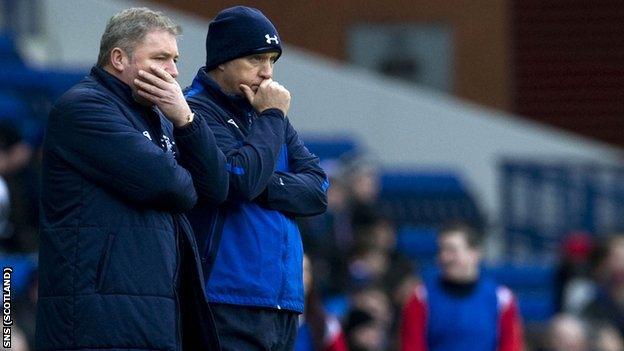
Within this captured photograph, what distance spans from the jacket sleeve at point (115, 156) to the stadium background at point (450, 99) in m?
7.58

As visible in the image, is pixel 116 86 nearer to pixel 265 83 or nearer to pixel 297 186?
pixel 265 83

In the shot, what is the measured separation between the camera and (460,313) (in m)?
8.84

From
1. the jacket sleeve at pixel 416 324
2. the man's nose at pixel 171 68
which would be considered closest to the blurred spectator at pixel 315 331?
the jacket sleeve at pixel 416 324

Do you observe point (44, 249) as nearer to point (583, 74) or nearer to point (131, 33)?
point (131, 33)

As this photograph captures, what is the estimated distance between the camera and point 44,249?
445 centimetres

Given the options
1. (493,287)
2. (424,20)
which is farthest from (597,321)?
(424,20)

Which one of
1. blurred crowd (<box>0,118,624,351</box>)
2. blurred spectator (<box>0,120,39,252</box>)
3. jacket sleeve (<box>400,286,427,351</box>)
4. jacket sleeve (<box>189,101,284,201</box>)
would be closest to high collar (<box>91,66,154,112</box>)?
jacket sleeve (<box>189,101,284,201</box>)

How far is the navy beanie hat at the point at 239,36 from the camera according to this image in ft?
16.0

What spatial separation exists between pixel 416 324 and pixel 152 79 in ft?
15.0

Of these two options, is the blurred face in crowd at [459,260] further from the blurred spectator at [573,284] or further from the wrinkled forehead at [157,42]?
the wrinkled forehead at [157,42]

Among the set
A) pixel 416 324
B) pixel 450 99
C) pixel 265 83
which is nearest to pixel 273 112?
pixel 265 83

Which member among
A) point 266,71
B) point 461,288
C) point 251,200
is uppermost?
point 266,71

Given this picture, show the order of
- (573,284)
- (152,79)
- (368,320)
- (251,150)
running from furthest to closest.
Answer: (573,284) → (368,320) → (251,150) → (152,79)

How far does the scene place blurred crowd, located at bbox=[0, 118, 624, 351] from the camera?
27.3 feet
